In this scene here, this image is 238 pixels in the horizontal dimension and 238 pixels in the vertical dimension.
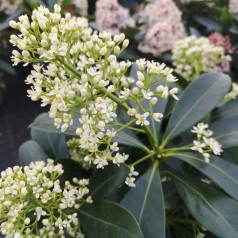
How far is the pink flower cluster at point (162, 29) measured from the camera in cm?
168

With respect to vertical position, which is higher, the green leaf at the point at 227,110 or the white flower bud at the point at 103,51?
the white flower bud at the point at 103,51

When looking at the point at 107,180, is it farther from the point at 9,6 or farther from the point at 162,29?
the point at 9,6

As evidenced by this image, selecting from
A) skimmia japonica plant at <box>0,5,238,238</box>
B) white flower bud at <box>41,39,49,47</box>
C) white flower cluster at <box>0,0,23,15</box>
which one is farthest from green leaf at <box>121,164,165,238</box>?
white flower cluster at <box>0,0,23,15</box>

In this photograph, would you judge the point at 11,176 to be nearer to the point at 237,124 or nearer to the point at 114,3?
the point at 237,124

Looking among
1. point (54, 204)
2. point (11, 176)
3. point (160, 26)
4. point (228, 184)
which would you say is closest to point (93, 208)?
point (54, 204)

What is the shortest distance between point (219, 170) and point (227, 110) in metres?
0.40

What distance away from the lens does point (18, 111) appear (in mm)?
2531

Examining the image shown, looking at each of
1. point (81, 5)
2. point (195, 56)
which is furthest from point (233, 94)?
point (81, 5)

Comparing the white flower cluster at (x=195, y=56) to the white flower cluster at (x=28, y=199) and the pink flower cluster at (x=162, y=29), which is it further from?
the white flower cluster at (x=28, y=199)

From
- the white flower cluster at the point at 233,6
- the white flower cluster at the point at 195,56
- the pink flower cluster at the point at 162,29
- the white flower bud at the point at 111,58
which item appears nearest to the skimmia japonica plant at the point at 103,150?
the white flower bud at the point at 111,58

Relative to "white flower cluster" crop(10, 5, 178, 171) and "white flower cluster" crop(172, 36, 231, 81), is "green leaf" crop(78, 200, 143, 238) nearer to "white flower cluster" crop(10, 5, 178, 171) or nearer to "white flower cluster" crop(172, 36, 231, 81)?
"white flower cluster" crop(10, 5, 178, 171)

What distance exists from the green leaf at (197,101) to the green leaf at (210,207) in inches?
6.5

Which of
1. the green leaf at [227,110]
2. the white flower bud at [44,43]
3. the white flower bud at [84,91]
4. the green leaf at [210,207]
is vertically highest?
the white flower bud at [44,43]

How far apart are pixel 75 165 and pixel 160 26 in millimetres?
854
